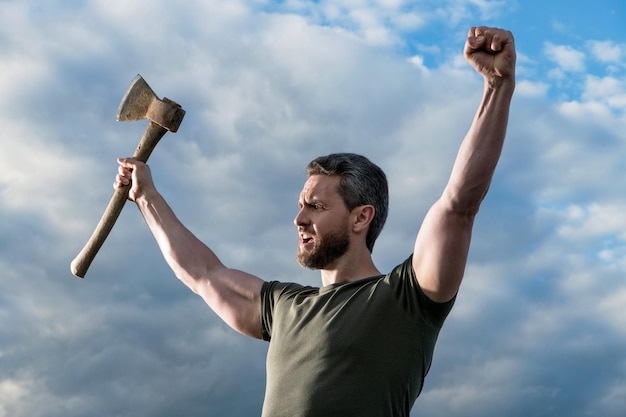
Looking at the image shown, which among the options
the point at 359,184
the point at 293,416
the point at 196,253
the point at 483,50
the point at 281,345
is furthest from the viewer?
the point at 196,253

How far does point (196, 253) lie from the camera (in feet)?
20.7

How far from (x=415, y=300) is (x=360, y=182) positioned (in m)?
1.07

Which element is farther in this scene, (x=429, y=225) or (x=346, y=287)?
(x=346, y=287)

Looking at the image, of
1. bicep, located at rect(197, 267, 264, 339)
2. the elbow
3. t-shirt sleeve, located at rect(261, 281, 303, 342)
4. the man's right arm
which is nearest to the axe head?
the man's right arm

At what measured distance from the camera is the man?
14.9 ft

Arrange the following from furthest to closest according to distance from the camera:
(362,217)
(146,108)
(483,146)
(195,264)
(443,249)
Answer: (146,108) < (195,264) < (362,217) < (443,249) < (483,146)

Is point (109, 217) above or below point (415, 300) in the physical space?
above

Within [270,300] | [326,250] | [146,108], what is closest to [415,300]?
[326,250]

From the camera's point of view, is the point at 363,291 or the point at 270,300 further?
the point at 270,300

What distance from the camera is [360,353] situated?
4.86 metres

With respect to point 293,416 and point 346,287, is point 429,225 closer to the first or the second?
point 346,287

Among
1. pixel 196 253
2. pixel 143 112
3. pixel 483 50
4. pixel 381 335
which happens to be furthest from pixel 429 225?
pixel 143 112

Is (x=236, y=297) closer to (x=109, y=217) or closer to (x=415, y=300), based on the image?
(x=109, y=217)

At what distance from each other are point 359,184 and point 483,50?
1458 millimetres
